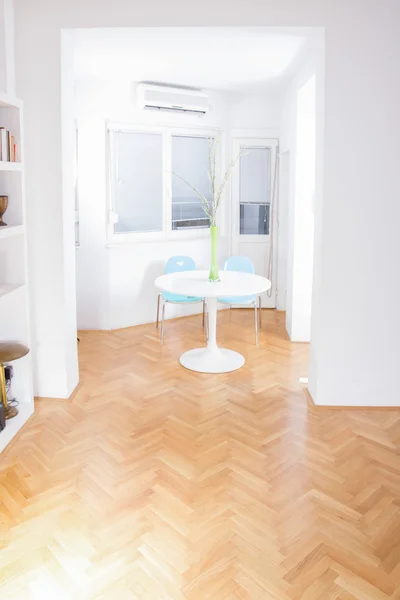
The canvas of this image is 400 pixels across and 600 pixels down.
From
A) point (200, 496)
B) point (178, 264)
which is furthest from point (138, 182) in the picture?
point (200, 496)

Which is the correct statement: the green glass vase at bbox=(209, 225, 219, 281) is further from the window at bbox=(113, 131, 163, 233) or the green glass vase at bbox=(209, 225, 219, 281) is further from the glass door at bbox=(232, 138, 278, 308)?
the glass door at bbox=(232, 138, 278, 308)

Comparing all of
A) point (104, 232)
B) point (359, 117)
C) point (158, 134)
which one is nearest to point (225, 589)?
point (359, 117)

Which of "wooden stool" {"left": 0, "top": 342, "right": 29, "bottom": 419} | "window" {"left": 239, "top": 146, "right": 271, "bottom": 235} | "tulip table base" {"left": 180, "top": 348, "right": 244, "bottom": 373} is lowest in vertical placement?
"tulip table base" {"left": 180, "top": 348, "right": 244, "bottom": 373}

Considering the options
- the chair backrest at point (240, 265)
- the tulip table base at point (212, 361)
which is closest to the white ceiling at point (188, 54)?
the chair backrest at point (240, 265)

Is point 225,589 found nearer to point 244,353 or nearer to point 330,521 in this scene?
point 330,521

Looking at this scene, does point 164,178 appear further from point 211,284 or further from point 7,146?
point 7,146

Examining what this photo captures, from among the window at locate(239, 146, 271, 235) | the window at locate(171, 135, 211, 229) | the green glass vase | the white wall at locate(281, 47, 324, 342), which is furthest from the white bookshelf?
the window at locate(239, 146, 271, 235)

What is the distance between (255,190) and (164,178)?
1.19 m

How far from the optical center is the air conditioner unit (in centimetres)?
604

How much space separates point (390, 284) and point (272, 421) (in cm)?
125

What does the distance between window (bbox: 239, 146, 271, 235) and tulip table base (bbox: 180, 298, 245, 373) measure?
2357mm

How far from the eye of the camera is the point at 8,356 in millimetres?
3754

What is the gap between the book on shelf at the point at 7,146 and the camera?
355 cm

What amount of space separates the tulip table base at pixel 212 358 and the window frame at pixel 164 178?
1684 mm
